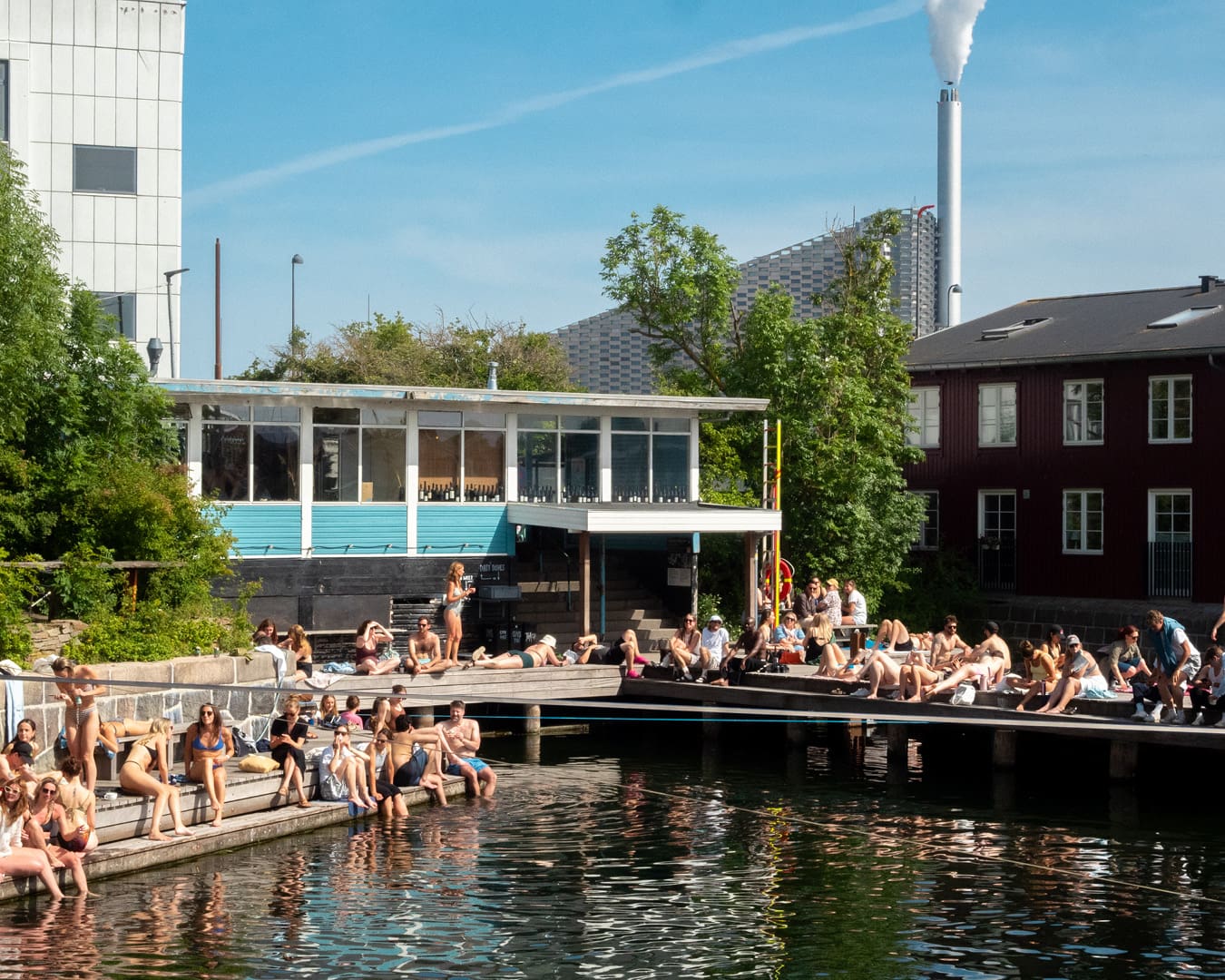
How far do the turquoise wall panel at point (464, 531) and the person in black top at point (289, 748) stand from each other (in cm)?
1064

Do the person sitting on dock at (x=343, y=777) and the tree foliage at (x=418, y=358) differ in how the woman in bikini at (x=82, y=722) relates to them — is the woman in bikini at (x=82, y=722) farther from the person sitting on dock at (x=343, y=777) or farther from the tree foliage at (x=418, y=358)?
the tree foliage at (x=418, y=358)

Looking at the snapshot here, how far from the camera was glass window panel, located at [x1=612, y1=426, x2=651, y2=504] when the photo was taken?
31281 mm

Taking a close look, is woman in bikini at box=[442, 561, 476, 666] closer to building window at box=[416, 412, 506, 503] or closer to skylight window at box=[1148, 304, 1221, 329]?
building window at box=[416, 412, 506, 503]

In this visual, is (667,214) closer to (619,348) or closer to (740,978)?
(740,978)

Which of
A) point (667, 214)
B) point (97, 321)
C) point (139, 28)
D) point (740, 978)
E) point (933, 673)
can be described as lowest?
point (740, 978)

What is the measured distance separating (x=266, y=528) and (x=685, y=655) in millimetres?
7867

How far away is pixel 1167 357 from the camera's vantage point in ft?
113

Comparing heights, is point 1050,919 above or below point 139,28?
below

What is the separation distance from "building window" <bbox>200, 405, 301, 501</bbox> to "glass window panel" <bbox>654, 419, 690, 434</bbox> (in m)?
7.05


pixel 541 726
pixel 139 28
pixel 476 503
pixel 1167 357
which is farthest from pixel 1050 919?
pixel 139 28

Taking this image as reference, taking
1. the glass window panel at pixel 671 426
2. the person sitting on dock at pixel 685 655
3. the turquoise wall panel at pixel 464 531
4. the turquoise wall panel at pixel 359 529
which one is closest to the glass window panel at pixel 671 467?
the glass window panel at pixel 671 426

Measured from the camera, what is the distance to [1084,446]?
118 ft

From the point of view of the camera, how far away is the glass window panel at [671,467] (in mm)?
31656

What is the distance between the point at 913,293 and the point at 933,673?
154 feet
